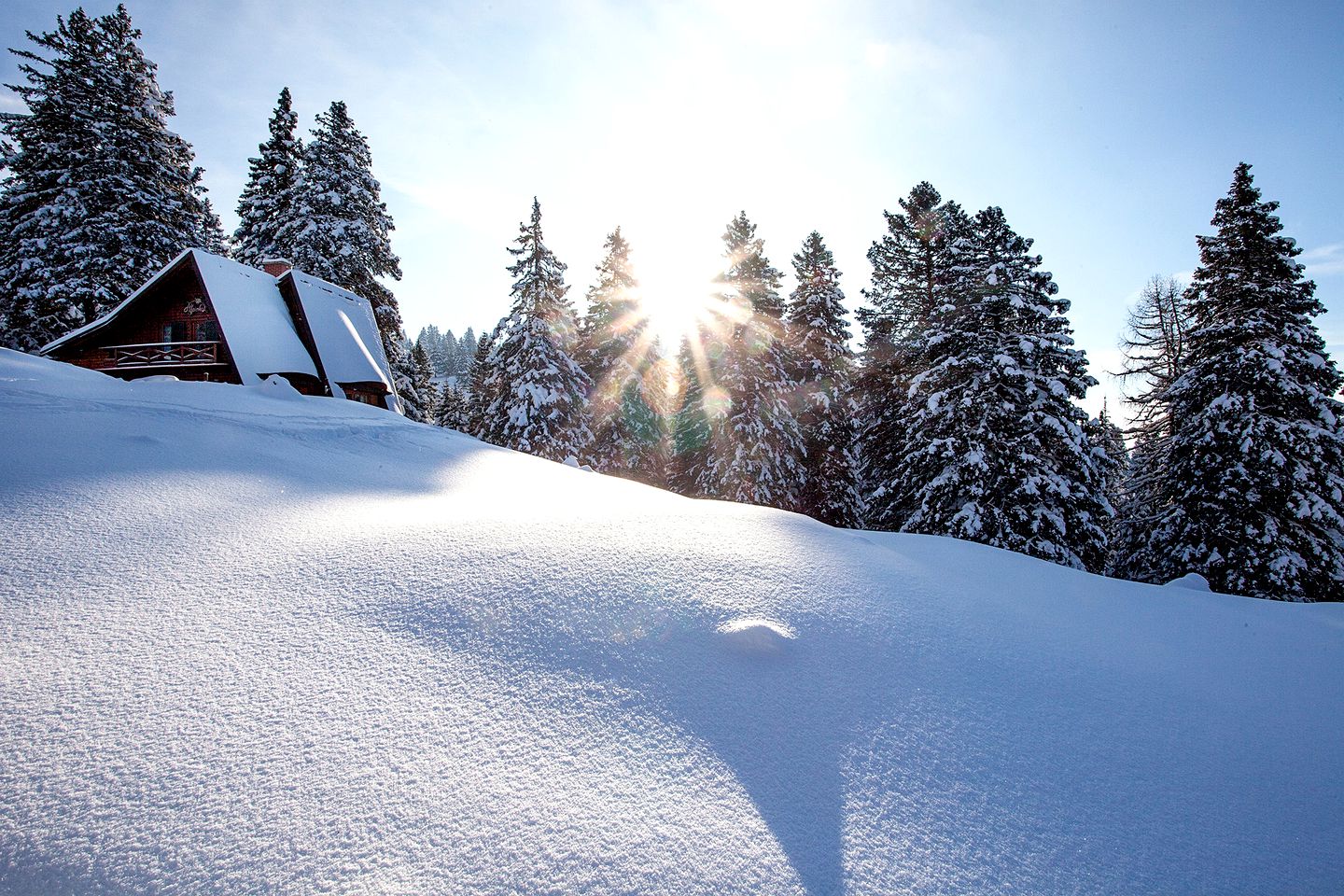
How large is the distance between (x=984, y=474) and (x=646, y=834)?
14.0 metres

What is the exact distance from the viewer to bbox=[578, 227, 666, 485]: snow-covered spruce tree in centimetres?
2061

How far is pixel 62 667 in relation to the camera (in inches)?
80.3

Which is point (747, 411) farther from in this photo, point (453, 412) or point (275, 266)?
point (453, 412)

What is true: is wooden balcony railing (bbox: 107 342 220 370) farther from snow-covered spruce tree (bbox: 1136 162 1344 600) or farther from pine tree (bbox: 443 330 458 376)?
pine tree (bbox: 443 330 458 376)

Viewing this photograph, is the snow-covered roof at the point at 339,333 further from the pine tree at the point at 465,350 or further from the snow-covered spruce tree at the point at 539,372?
the pine tree at the point at 465,350

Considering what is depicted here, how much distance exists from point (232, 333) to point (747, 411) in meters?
14.6

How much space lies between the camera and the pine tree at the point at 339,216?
2002 centimetres

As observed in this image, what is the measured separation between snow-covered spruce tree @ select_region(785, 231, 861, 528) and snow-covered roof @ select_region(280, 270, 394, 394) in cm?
1451

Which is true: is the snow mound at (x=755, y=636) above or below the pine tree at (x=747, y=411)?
below

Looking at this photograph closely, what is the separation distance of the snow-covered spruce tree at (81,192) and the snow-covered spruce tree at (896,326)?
24.7 metres

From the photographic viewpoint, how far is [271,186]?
861 inches

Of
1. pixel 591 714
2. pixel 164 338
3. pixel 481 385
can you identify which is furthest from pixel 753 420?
pixel 481 385

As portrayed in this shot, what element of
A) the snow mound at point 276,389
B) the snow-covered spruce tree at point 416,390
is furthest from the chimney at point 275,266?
A: the snow mound at point 276,389

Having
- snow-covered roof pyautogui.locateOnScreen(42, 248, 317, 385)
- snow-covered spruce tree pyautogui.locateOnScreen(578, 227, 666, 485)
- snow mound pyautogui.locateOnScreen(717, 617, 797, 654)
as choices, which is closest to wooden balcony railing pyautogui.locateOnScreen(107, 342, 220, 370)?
snow-covered roof pyautogui.locateOnScreen(42, 248, 317, 385)
